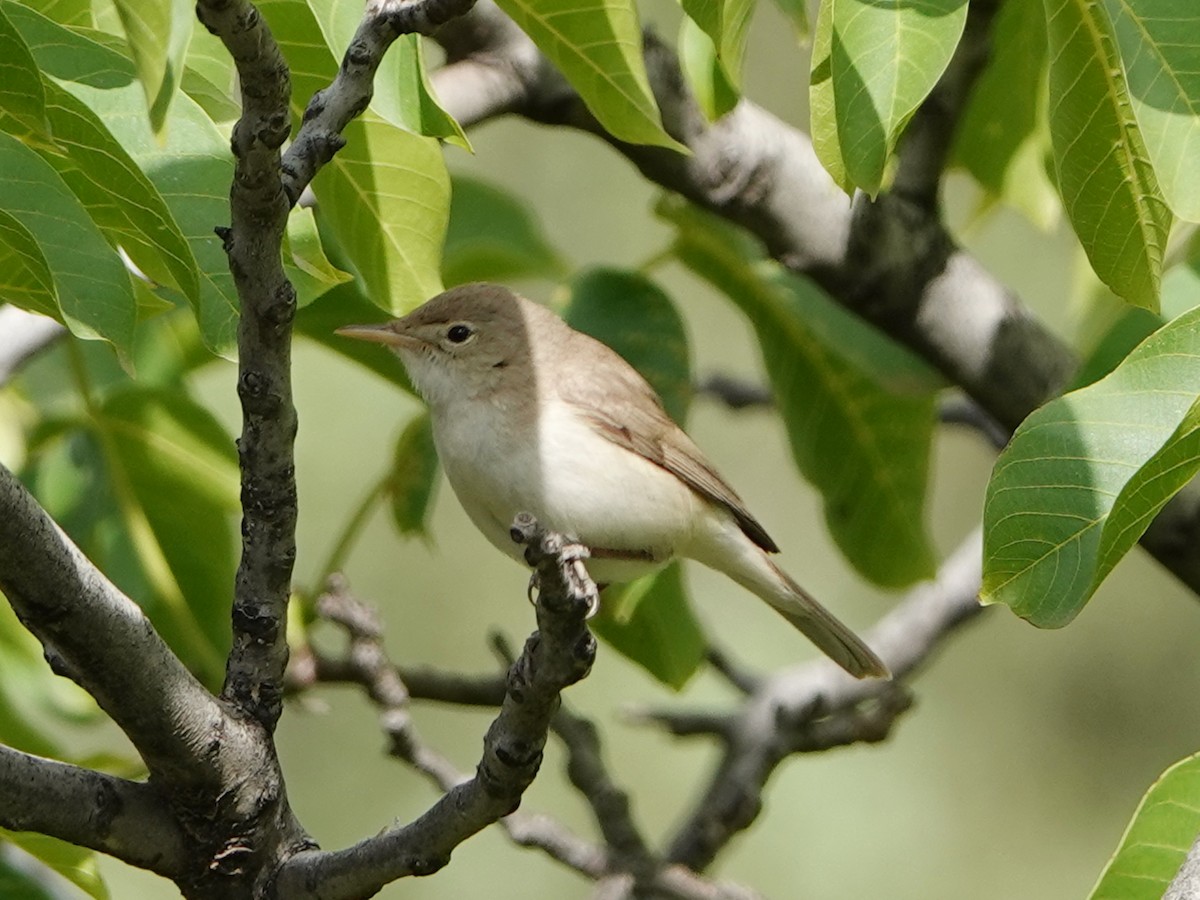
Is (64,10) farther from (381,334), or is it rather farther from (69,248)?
(381,334)

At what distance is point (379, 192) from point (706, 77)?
0.58 metres

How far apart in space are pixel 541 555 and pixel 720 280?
6.07 ft

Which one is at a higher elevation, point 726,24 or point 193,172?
point 726,24

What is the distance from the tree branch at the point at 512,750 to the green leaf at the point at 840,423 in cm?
168

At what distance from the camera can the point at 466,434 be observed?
134 inches

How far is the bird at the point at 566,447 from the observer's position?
11.0 ft

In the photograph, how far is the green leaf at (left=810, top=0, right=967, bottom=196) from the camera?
1.76 meters

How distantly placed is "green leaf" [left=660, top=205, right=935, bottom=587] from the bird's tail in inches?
8.6

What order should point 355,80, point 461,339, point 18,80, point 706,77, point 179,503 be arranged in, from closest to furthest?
point 18,80 < point 355,80 < point 706,77 < point 179,503 < point 461,339

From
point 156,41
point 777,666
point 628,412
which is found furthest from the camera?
point 777,666

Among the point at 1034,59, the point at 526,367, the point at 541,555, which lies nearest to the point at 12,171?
the point at 541,555

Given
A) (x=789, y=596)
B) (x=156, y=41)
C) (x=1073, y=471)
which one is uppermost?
(x=156, y=41)

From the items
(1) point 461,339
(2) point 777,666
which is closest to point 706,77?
(1) point 461,339

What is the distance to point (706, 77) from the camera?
8.46ft
